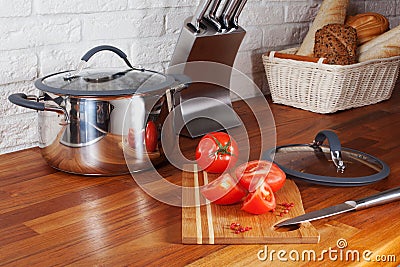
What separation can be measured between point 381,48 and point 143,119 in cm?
89

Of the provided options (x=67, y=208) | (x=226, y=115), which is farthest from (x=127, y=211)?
(x=226, y=115)

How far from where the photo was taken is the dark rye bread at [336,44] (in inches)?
63.3

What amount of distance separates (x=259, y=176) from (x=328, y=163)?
0.87ft

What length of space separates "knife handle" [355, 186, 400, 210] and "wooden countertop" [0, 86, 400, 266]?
0.01 metres

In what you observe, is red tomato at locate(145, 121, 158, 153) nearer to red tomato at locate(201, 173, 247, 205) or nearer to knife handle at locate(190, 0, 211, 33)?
red tomato at locate(201, 173, 247, 205)

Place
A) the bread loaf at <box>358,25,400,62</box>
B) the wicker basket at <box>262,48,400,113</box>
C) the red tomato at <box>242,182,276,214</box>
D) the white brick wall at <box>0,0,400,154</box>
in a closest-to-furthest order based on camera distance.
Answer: the red tomato at <box>242,182,276,214</box>
the white brick wall at <box>0,0,400,154</box>
the wicker basket at <box>262,48,400,113</box>
the bread loaf at <box>358,25,400,62</box>

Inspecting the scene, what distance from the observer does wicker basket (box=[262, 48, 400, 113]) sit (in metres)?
1.57

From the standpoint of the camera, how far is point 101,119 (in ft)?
3.52

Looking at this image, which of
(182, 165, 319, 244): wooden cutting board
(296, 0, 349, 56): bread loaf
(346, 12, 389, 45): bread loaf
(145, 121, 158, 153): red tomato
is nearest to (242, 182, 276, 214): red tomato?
(182, 165, 319, 244): wooden cutting board

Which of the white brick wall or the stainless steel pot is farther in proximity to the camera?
the white brick wall

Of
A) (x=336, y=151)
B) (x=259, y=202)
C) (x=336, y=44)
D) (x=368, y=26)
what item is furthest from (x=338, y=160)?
(x=368, y=26)

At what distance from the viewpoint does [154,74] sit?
1.19m

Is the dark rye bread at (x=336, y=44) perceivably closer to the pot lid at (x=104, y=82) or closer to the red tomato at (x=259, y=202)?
the pot lid at (x=104, y=82)

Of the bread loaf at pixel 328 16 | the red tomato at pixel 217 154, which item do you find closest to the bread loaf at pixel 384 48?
the bread loaf at pixel 328 16
